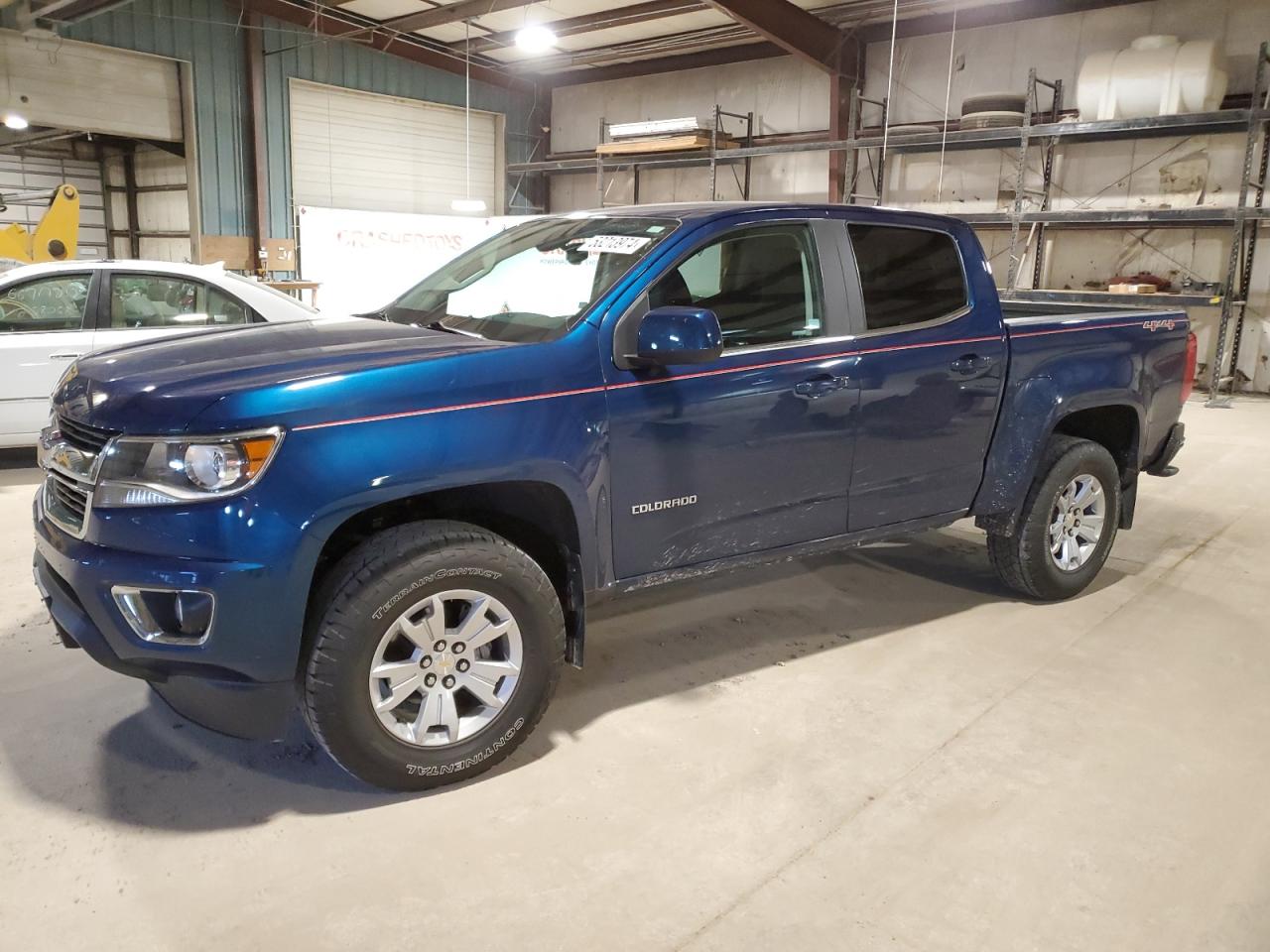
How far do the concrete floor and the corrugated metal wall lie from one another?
1152 cm

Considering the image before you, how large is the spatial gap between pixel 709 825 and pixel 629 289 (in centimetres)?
153

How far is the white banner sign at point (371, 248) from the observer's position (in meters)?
14.6

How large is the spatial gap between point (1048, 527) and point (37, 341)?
586cm

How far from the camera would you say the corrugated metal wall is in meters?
12.9

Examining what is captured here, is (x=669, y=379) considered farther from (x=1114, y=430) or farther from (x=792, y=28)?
(x=792, y=28)

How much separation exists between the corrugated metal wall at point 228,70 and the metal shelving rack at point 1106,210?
691 centimetres

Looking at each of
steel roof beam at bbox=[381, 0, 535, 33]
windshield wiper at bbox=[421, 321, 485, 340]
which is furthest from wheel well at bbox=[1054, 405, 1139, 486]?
steel roof beam at bbox=[381, 0, 535, 33]

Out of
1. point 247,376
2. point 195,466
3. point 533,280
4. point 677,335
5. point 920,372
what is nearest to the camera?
point 195,466

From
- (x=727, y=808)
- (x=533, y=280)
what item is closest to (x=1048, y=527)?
(x=727, y=808)

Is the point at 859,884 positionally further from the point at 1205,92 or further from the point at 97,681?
the point at 1205,92

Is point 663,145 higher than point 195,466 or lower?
higher

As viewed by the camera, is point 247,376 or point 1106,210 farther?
point 1106,210

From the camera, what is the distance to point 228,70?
1387 centimetres

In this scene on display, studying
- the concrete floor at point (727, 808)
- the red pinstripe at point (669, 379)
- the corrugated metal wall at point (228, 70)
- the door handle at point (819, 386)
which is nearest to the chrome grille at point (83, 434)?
the red pinstripe at point (669, 379)
